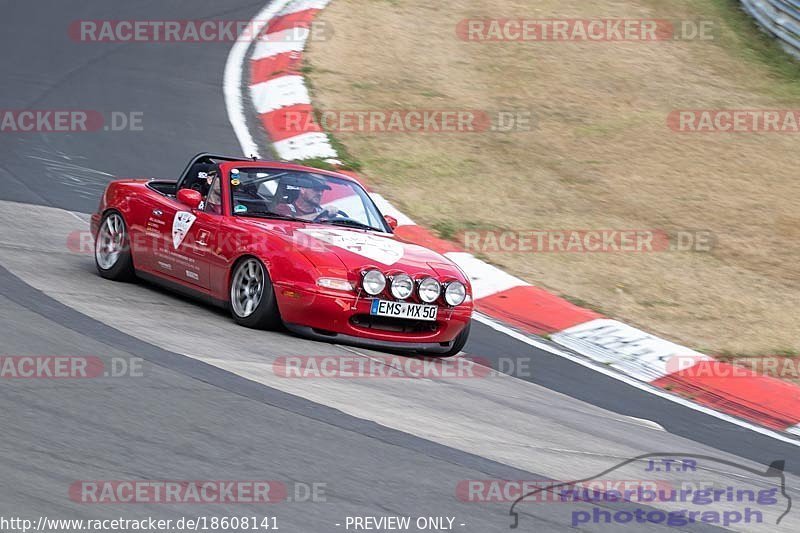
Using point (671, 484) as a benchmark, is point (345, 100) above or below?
above

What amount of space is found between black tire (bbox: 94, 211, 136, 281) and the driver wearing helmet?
1.34 m

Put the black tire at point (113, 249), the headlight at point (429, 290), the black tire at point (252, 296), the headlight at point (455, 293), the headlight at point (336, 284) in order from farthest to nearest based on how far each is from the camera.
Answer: the black tire at point (113, 249) → the headlight at point (455, 293) → the headlight at point (429, 290) → the black tire at point (252, 296) → the headlight at point (336, 284)

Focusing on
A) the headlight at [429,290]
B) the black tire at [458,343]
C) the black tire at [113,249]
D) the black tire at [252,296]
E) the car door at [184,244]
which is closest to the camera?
the black tire at [252,296]

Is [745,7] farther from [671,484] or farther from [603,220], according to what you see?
[671,484]

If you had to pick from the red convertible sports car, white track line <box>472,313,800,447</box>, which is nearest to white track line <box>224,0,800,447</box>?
white track line <box>472,313,800,447</box>

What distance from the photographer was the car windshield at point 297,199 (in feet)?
26.4

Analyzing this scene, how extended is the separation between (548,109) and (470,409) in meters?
8.46

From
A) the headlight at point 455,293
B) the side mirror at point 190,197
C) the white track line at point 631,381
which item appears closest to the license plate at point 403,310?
the headlight at point 455,293

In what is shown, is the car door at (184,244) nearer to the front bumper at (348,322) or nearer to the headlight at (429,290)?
the front bumper at (348,322)

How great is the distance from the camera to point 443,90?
14.6 metres

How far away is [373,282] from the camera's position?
7270 mm

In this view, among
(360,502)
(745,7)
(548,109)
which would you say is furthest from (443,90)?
(360,502)

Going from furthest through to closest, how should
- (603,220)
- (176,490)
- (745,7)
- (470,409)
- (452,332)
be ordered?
1. (745,7)
2. (603,220)
3. (452,332)
4. (470,409)
5. (176,490)

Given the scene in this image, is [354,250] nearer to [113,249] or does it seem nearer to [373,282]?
[373,282]
